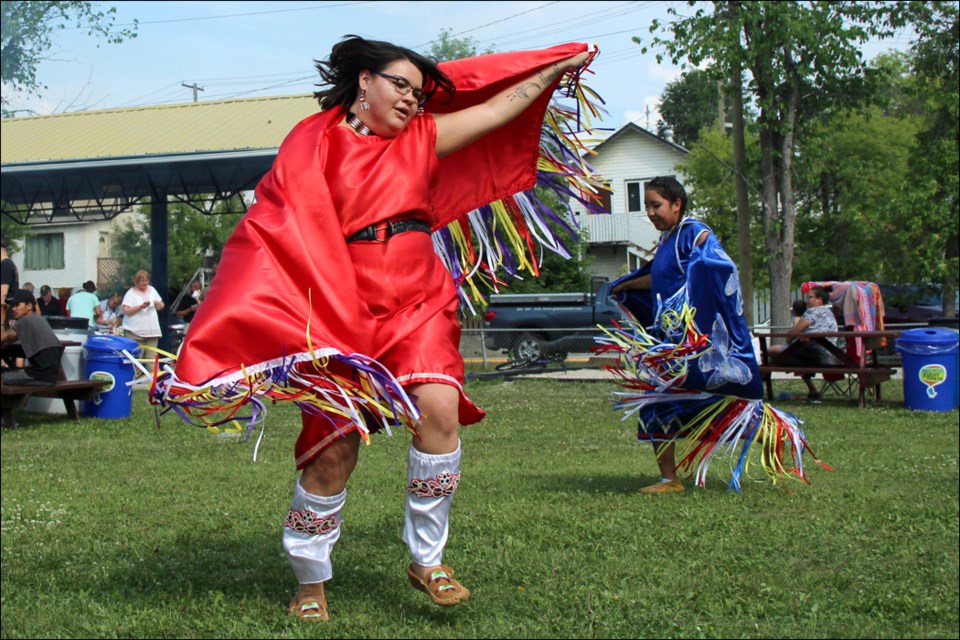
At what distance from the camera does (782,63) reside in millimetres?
20766

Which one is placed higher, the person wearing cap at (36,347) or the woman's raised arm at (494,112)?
the woman's raised arm at (494,112)

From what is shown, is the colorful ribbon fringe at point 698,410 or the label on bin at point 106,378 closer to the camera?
the colorful ribbon fringe at point 698,410

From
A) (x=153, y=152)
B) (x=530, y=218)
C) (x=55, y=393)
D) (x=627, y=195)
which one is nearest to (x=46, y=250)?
(x=627, y=195)

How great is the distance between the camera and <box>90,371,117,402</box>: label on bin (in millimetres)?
11898

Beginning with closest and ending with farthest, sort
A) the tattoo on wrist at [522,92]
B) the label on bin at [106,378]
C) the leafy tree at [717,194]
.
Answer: the tattoo on wrist at [522,92]
the label on bin at [106,378]
the leafy tree at [717,194]

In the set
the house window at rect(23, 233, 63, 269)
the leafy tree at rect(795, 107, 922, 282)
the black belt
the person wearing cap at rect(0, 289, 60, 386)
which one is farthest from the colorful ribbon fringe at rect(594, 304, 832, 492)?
the house window at rect(23, 233, 63, 269)

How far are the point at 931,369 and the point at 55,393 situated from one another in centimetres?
943

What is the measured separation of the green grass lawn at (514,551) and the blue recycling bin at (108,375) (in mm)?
3214

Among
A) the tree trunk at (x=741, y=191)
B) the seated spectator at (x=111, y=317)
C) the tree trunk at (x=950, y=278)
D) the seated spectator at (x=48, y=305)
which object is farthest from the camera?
the tree trunk at (x=950, y=278)

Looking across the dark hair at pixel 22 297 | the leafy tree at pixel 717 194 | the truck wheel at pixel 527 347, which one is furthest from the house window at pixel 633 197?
the dark hair at pixel 22 297

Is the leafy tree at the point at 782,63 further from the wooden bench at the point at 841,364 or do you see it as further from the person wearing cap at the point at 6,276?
the person wearing cap at the point at 6,276

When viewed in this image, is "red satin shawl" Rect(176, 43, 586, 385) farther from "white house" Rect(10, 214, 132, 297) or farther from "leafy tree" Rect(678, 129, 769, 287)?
"white house" Rect(10, 214, 132, 297)

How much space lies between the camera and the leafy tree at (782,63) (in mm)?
19453

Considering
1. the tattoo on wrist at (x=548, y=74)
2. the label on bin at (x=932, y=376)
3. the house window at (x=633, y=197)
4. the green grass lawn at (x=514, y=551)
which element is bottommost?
the green grass lawn at (x=514, y=551)
